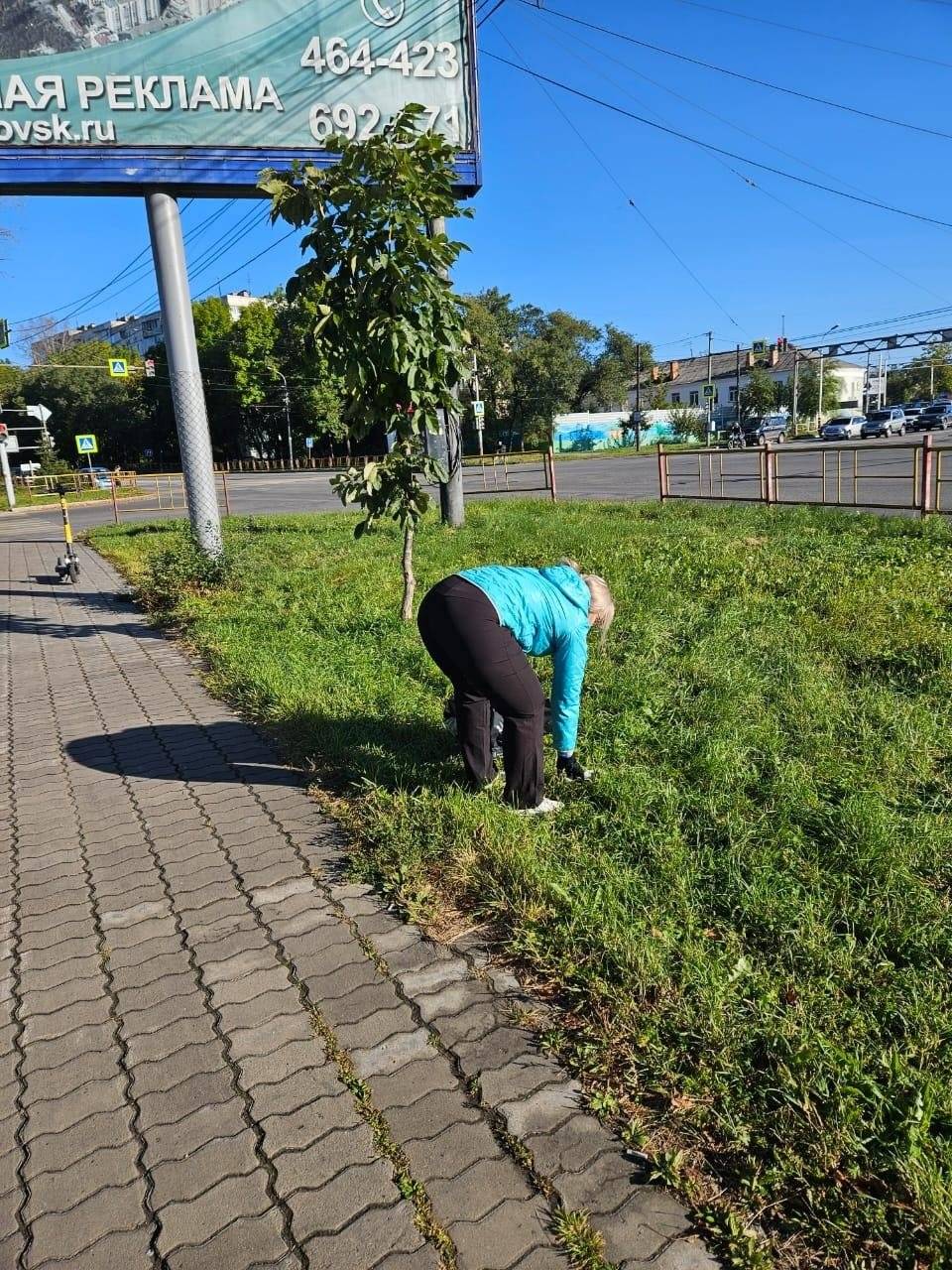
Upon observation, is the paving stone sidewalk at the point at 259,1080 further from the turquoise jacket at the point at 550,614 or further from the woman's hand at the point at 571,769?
the turquoise jacket at the point at 550,614

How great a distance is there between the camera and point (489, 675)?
338cm

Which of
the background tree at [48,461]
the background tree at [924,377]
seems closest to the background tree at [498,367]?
the background tree at [48,461]

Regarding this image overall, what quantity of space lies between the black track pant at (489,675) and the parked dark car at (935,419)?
50020 mm

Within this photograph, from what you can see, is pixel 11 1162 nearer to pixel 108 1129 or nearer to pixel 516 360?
pixel 108 1129

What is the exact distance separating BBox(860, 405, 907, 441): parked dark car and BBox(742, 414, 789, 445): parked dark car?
5323mm

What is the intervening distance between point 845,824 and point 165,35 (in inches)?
460

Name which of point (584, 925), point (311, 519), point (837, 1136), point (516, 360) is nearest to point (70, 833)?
point (584, 925)

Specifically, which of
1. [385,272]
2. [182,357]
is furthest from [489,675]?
[182,357]

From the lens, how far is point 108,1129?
88.7 inches

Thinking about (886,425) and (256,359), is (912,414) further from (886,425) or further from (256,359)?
(256,359)

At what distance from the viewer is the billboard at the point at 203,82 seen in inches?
386

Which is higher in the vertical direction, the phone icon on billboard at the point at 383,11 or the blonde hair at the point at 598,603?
the phone icon on billboard at the point at 383,11

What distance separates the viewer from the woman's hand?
3.84 meters

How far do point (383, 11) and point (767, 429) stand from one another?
48757 mm
